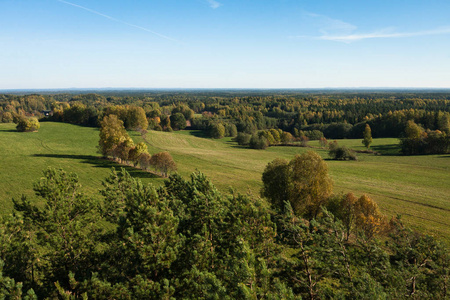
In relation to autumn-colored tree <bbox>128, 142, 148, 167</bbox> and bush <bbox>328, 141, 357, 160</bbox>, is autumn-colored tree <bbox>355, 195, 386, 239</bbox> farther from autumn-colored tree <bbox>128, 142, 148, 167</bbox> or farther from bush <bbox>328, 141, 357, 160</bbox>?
bush <bbox>328, 141, 357, 160</bbox>

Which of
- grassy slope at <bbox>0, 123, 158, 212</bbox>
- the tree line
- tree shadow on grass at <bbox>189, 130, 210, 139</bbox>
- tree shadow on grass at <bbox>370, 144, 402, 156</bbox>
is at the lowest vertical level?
tree shadow on grass at <bbox>370, 144, 402, 156</bbox>

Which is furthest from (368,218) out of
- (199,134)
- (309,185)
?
(199,134)

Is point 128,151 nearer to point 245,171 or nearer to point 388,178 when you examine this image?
point 245,171

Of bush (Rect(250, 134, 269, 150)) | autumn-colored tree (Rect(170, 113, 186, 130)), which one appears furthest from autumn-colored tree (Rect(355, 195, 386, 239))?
autumn-colored tree (Rect(170, 113, 186, 130))

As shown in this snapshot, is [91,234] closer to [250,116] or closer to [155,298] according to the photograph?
[155,298]

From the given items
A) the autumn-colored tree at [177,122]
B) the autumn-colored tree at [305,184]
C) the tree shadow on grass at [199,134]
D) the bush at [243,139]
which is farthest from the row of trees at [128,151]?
the autumn-colored tree at [177,122]

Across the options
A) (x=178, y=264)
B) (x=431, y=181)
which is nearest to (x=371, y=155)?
(x=431, y=181)
